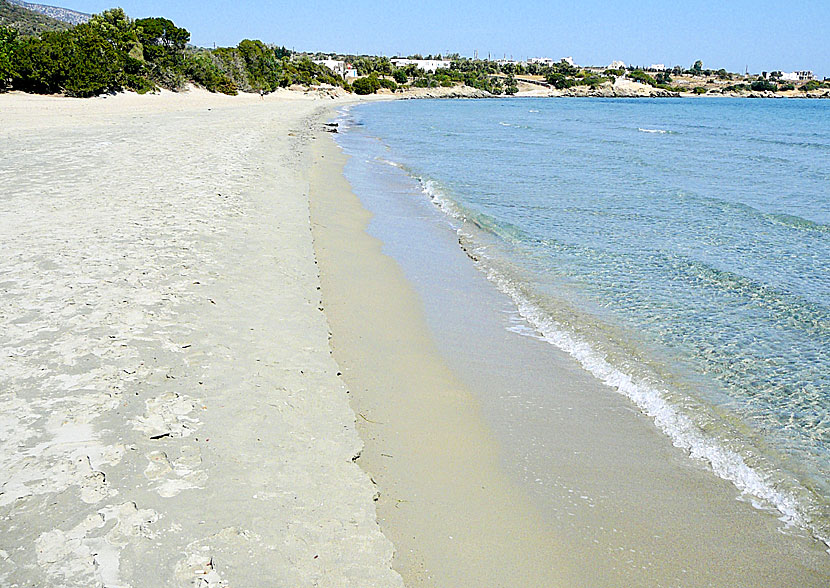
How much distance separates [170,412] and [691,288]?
21.3 ft

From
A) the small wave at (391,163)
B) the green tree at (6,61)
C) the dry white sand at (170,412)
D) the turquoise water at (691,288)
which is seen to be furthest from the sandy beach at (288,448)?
the green tree at (6,61)

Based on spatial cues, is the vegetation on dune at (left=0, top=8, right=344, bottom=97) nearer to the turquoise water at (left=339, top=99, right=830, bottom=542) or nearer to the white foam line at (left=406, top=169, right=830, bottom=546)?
the turquoise water at (left=339, top=99, right=830, bottom=542)

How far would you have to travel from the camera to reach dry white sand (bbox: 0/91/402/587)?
9.07 feet

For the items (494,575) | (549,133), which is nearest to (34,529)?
(494,575)

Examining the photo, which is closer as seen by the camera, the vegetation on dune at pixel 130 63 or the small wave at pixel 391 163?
the small wave at pixel 391 163

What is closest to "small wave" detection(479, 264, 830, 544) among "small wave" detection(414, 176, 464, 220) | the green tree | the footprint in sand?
the footprint in sand

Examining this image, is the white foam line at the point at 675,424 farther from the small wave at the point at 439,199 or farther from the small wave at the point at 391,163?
the small wave at the point at 391,163

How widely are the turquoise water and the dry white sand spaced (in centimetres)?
255

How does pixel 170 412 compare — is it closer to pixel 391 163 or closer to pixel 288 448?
pixel 288 448

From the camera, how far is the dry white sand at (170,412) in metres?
2.77

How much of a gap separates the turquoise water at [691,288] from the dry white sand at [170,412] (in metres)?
2.55

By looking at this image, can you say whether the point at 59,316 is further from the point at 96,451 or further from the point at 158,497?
the point at 158,497

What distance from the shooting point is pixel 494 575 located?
3.02m

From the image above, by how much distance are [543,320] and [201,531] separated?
15.3 ft
